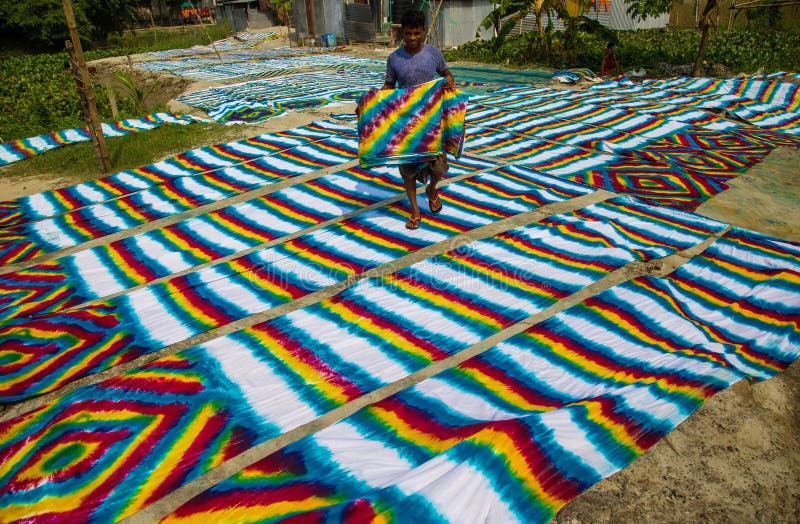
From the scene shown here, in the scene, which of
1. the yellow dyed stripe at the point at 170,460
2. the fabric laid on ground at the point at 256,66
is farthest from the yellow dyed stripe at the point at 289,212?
the fabric laid on ground at the point at 256,66

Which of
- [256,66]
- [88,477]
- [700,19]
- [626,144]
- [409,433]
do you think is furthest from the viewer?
[256,66]

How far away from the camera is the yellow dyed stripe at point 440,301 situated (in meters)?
2.80

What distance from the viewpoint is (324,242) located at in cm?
375

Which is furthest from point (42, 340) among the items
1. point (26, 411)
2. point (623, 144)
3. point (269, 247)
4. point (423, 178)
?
point (623, 144)

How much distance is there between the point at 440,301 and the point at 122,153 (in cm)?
499

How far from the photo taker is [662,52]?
1235 cm

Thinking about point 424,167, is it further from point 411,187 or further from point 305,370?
point 305,370

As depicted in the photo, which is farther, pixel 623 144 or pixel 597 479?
pixel 623 144

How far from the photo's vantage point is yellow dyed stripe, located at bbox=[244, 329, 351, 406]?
7.64ft

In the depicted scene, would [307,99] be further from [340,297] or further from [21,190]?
[340,297]

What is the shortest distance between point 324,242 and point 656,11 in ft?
28.4

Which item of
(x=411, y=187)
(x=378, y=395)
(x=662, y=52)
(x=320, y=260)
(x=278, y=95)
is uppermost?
(x=662, y=52)

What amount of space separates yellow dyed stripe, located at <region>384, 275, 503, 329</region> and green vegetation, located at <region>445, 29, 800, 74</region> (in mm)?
9931

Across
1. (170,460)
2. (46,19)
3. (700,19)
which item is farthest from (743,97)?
(46,19)
